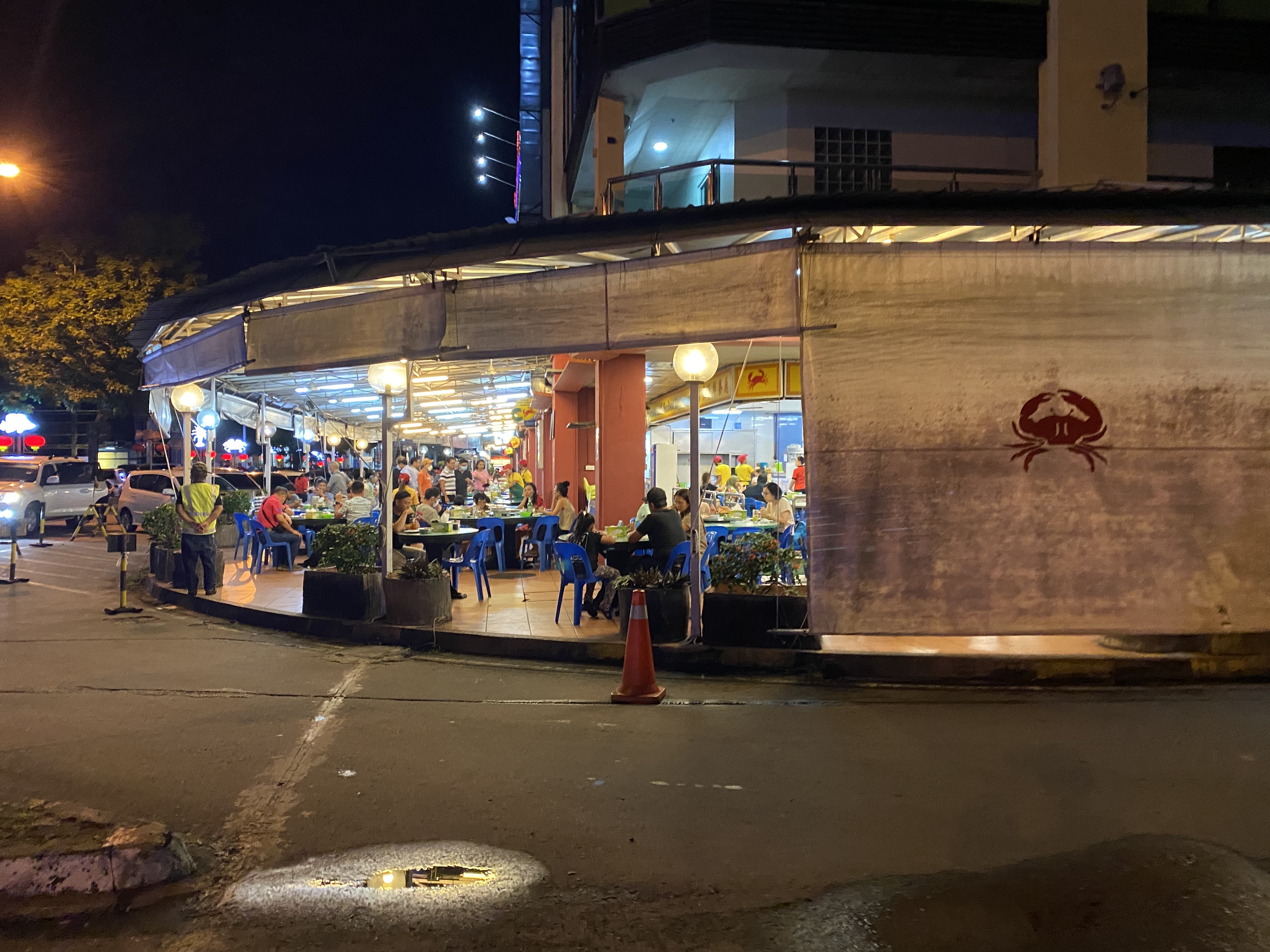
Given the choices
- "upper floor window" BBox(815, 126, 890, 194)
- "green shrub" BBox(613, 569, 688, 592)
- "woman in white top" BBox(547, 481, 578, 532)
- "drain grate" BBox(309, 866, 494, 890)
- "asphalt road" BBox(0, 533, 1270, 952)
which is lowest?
"drain grate" BBox(309, 866, 494, 890)

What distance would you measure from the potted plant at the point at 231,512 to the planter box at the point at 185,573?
3.71 meters

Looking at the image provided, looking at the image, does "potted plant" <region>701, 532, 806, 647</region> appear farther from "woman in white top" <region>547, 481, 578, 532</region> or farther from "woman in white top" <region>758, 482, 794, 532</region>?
"woman in white top" <region>547, 481, 578, 532</region>

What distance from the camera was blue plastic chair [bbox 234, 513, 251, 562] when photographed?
1596cm

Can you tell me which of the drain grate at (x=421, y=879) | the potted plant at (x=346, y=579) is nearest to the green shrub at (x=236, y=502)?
the potted plant at (x=346, y=579)

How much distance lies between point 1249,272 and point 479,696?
7.76 m

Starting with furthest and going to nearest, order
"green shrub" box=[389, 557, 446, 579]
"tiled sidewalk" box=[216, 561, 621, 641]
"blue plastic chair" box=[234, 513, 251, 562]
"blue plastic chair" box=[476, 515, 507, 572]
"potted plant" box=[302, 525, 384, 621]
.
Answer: "blue plastic chair" box=[234, 513, 251, 562], "blue plastic chair" box=[476, 515, 507, 572], "potted plant" box=[302, 525, 384, 621], "green shrub" box=[389, 557, 446, 579], "tiled sidewalk" box=[216, 561, 621, 641]

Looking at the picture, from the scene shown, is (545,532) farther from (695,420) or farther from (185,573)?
(695,420)

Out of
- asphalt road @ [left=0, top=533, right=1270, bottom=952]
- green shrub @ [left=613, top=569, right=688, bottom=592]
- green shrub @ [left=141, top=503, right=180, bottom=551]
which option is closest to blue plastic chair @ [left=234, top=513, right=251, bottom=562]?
green shrub @ [left=141, top=503, right=180, bottom=551]

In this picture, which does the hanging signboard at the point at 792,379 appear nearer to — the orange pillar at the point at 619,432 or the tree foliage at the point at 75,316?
the orange pillar at the point at 619,432

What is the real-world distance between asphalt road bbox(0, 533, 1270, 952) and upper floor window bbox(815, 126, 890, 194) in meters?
10.7

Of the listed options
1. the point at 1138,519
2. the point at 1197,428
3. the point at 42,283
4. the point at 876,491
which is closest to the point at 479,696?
the point at 876,491

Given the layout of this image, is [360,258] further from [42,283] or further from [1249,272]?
[42,283]

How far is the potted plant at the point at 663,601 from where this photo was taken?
349 inches

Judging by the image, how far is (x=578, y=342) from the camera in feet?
27.1
